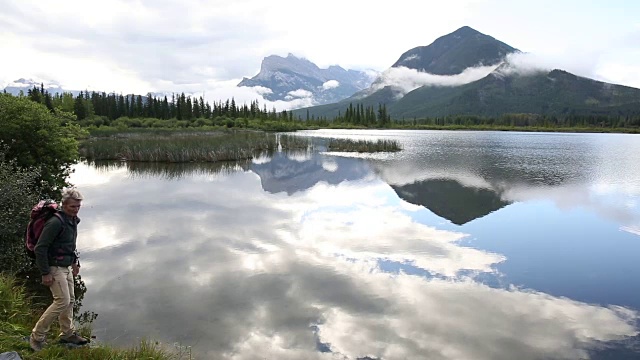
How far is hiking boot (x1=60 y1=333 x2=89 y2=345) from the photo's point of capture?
7.49 meters

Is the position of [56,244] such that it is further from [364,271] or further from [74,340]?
[364,271]

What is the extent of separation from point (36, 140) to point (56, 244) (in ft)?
28.8

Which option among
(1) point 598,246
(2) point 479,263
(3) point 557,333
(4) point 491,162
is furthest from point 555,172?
(3) point 557,333

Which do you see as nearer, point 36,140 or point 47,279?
point 47,279

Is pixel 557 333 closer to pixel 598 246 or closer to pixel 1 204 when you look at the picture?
pixel 598 246

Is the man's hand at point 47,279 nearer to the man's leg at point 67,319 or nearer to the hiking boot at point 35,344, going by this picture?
the man's leg at point 67,319

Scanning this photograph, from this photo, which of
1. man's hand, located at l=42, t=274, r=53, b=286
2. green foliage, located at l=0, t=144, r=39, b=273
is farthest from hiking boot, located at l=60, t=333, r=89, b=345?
green foliage, located at l=0, t=144, r=39, b=273

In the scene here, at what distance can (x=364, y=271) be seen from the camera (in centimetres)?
1272

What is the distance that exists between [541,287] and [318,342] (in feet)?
22.3

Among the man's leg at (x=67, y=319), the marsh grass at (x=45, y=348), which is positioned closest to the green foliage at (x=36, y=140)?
the marsh grass at (x=45, y=348)

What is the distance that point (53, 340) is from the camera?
741cm

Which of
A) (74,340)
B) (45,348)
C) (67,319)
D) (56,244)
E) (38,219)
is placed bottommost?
(74,340)

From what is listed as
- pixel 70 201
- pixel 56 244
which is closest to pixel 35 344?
pixel 56 244

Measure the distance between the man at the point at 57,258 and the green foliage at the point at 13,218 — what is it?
3856mm
